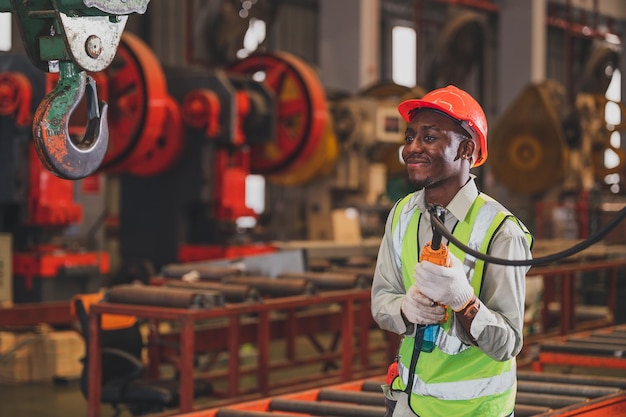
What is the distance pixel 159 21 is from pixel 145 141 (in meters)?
6.62

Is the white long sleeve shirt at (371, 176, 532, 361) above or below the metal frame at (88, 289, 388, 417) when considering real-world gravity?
above

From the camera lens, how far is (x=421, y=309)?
2156 mm

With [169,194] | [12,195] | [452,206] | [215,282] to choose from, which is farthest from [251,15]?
[452,206]

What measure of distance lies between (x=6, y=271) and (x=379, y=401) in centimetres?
386

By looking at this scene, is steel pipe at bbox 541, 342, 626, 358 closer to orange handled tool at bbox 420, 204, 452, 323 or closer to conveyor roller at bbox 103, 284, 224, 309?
conveyor roller at bbox 103, 284, 224, 309

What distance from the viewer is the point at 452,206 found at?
2316 mm

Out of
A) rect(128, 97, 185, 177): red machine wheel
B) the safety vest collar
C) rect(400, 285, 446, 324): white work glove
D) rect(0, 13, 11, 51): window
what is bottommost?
the safety vest collar

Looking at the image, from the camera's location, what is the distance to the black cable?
1958 mm

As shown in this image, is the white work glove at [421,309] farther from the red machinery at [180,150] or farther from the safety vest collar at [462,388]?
the red machinery at [180,150]

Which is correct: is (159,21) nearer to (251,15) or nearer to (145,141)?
(251,15)

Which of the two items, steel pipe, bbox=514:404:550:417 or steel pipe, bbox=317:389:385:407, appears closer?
steel pipe, bbox=514:404:550:417

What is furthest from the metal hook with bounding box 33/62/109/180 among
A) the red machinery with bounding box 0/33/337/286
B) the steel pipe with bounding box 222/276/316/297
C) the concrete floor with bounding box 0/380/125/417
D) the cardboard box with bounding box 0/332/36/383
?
the red machinery with bounding box 0/33/337/286

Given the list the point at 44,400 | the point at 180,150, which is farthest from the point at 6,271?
the point at 180,150

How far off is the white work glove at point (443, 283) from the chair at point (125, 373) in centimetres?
285
